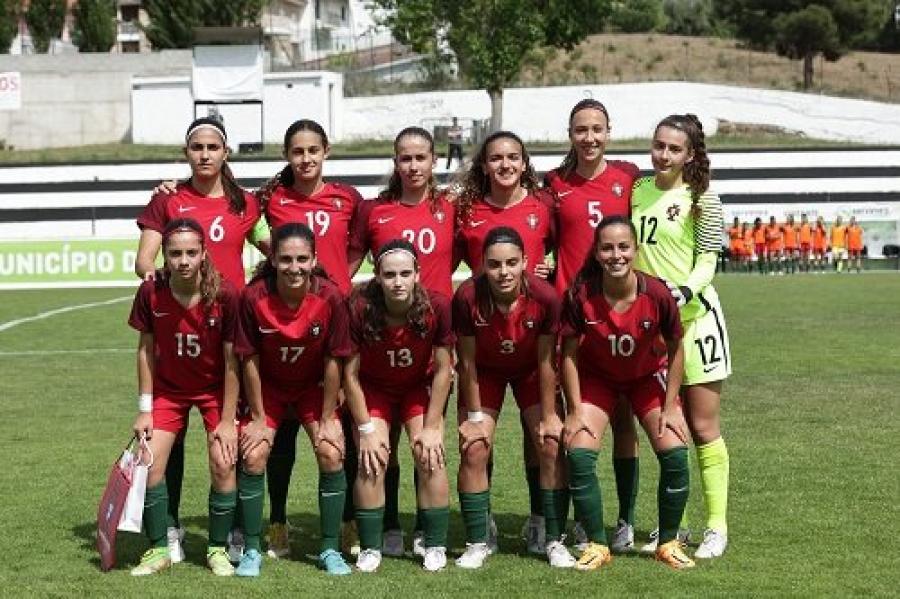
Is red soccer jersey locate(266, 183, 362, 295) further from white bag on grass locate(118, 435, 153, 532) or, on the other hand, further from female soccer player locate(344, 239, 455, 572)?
white bag on grass locate(118, 435, 153, 532)

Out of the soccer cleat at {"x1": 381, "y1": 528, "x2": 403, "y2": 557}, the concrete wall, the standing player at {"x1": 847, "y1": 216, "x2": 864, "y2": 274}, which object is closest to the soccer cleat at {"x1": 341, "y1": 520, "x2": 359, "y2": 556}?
the soccer cleat at {"x1": 381, "y1": 528, "x2": 403, "y2": 557}

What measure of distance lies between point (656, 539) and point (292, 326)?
6.88 feet

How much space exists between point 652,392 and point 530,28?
4592 cm

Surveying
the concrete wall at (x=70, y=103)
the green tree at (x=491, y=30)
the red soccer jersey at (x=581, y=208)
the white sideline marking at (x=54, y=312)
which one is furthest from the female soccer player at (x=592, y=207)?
the concrete wall at (x=70, y=103)

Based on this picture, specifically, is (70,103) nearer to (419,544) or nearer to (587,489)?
(419,544)

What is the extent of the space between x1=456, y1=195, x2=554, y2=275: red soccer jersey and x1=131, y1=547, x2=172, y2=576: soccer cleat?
1967 mm

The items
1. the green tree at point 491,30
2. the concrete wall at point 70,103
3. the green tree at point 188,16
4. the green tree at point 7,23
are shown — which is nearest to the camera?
the green tree at point 491,30

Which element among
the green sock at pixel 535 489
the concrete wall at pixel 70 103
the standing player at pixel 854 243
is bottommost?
the standing player at pixel 854 243

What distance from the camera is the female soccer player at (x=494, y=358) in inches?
268

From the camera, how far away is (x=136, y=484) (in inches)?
266

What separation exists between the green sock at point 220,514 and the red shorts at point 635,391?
1706 millimetres

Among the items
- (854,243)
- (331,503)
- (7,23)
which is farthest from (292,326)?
(7,23)

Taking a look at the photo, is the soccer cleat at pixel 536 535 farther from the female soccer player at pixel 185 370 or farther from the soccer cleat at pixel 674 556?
the female soccer player at pixel 185 370

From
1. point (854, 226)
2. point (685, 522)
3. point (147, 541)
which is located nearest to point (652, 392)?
point (685, 522)
